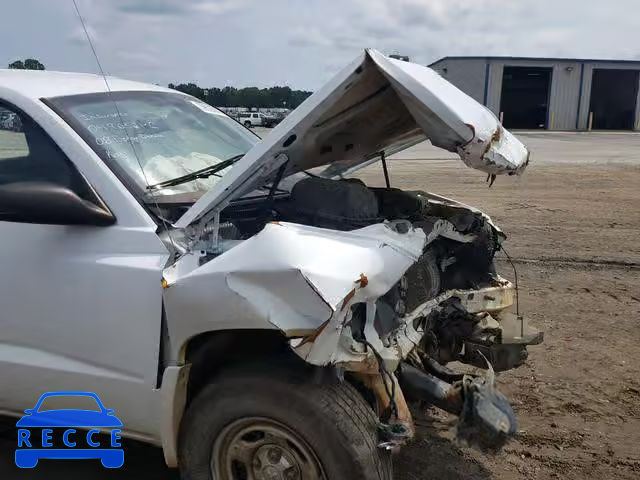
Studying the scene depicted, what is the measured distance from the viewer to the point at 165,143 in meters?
3.26

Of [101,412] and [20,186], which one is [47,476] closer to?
[101,412]

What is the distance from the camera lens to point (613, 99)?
49.6 meters

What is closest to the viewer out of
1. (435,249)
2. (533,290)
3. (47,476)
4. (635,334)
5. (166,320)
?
(166,320)

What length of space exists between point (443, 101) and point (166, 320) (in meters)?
1.48

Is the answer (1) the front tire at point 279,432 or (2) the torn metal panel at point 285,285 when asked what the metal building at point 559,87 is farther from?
(1) the front tire at point 279,432

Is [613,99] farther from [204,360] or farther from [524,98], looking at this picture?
[204,360]

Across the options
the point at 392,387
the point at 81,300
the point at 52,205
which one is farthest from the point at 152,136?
the point at 392,387

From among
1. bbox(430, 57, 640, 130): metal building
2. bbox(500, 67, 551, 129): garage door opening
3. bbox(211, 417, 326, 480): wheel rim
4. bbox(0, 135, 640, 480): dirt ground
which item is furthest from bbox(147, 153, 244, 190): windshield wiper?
bbox(500, 67, 551, 129): garage door opening

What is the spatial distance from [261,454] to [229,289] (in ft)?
2.36

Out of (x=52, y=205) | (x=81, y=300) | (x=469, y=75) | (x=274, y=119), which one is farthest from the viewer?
(x=469, y=75)

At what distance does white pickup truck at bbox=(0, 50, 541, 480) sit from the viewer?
2338mm

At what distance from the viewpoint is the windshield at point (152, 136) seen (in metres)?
2.85

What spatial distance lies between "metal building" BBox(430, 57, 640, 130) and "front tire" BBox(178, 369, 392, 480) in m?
44.5

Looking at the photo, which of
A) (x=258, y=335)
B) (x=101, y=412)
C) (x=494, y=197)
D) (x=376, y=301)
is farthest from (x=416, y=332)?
(x=494, y=197)
